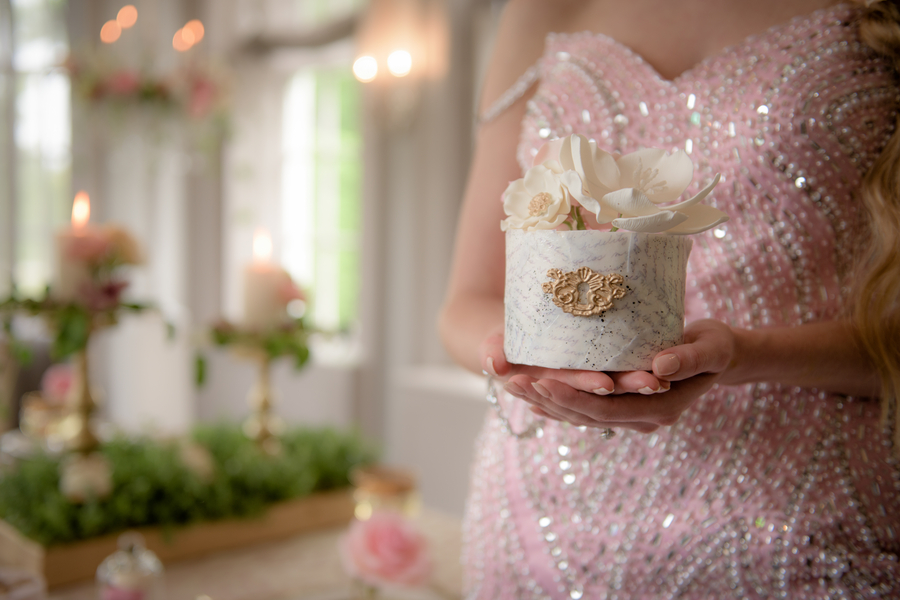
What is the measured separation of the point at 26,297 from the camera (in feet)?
4.18

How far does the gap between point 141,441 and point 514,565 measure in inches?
40.7

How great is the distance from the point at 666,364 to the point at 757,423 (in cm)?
35

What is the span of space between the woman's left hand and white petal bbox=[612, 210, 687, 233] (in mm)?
96

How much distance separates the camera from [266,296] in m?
1.54

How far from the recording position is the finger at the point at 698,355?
528mm

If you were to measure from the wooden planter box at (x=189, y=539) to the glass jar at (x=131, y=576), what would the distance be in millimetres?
199

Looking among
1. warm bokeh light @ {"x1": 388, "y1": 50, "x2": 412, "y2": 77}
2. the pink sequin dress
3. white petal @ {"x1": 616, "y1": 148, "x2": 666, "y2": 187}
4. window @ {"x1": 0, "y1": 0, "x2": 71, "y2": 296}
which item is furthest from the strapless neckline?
window @ {"x1": 0, "y1": 0, "x2": 71, "y2": 296}

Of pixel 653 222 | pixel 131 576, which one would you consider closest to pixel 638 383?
pixel 653 222

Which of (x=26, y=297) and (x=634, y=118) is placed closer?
(x=634, y=118)

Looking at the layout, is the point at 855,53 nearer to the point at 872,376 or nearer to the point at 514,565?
the point at 872,376

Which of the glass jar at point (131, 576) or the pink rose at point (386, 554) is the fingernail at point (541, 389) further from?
the glass jar at point (131, 576)

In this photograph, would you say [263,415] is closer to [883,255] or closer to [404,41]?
[883,255]

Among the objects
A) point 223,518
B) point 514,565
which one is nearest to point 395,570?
point 514,565

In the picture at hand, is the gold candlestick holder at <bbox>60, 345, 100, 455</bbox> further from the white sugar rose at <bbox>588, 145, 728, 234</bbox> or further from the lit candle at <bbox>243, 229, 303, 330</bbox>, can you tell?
the white sugar rose at <bbox>588, 145, 728, 234</bbox>
